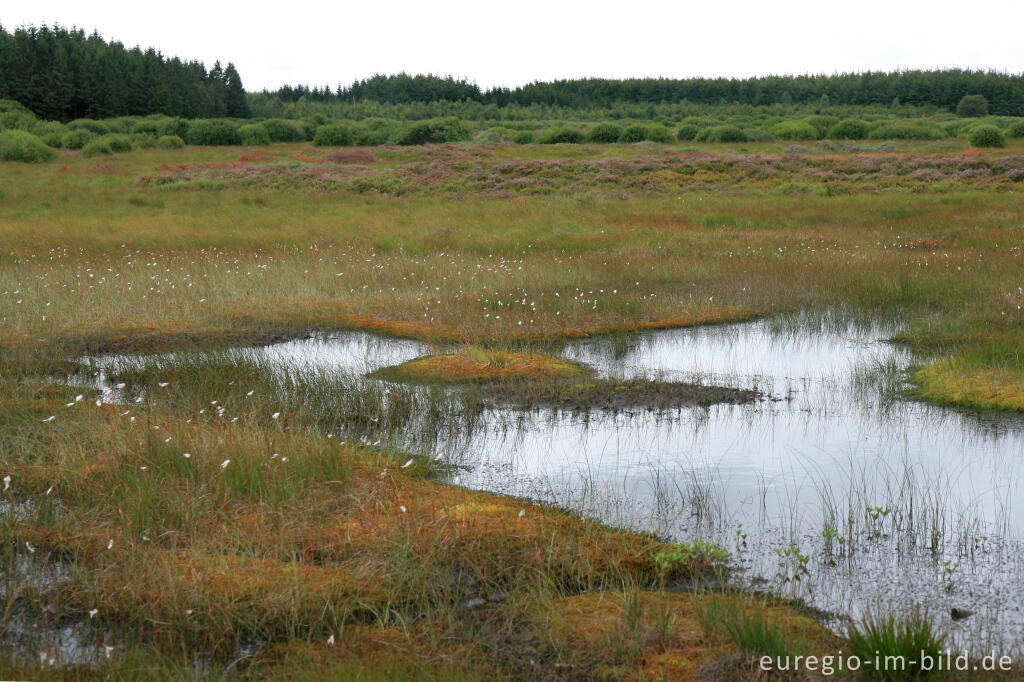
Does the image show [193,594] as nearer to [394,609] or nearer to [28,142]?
[394,609]

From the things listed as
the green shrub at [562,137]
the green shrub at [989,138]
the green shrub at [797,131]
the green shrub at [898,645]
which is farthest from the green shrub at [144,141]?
the green shrub at [898,645]

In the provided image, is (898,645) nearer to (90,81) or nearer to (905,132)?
(905,132)

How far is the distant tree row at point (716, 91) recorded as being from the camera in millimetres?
108375

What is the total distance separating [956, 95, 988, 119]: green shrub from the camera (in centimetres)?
9579

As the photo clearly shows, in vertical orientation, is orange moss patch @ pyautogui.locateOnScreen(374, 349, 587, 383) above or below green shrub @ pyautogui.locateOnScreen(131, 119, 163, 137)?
below

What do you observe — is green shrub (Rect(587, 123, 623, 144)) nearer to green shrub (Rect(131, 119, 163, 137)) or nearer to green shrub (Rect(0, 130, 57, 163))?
green shrub (Rect(131, 119, 163, 137))

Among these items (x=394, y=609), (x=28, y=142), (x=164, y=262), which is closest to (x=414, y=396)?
(x=394, y=609)

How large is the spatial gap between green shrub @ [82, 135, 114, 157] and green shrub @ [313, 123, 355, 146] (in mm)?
13734

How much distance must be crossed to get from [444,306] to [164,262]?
7.45 meters

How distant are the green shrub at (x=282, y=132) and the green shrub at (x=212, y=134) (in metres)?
2.83

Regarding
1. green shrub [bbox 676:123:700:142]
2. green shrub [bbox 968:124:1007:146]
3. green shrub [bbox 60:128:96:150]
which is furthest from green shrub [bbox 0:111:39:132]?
green shrub [bbox 968:124:1007:146]

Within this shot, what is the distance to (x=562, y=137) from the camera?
6488 cm

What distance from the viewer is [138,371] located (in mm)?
11055

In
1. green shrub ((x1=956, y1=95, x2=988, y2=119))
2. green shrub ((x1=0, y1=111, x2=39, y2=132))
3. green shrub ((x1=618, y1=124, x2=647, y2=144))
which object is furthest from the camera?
green shrub ((x1=956, y1=95, x2=988, y2=119))
